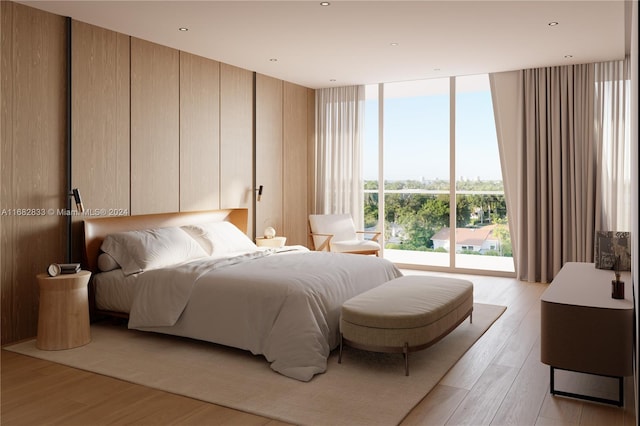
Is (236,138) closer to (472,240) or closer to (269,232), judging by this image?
(269,232)

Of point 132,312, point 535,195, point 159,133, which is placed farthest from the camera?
point 535,195

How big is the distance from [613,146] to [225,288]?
484cm

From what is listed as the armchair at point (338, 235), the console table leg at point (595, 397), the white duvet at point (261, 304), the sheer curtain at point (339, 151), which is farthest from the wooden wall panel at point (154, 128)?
the console table leg at point (595, 397)

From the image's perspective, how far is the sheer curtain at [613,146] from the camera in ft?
20.0

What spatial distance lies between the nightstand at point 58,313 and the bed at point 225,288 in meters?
0.43

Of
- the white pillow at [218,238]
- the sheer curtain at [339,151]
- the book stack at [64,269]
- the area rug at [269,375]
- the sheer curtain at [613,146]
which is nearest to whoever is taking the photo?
the area rug at [269,375]

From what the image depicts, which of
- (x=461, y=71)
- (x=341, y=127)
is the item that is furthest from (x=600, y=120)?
(x=341, y=127)

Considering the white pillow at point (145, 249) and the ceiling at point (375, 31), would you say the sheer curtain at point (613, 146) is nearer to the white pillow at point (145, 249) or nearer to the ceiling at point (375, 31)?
the ceiling at point (375, 31)

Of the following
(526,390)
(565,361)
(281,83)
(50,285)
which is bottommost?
(526,390)

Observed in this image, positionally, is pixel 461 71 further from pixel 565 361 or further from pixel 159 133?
pixel 565 361

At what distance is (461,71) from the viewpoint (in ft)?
21.9

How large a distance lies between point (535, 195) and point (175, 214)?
4.29m

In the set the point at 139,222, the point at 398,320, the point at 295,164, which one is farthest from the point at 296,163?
the point at 398,320

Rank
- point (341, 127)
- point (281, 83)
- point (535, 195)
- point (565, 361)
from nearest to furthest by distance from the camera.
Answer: point (565, 361) → point (535, 195) → point (281, 83) → point (341, 127)
